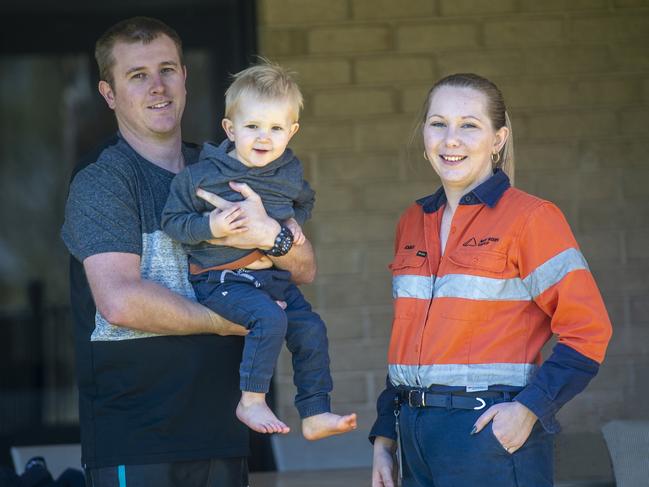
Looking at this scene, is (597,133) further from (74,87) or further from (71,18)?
(74,87)

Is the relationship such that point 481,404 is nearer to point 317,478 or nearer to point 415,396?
point 415,396

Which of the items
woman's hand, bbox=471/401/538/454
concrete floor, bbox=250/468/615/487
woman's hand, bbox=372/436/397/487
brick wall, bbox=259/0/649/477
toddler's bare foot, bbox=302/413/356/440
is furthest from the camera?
brick wall, bbox=259/0/649/477

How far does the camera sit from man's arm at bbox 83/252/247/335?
3029mm

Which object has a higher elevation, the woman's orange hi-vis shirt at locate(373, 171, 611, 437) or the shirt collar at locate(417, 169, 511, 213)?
the shirt collar at locate(417, 169, 511, 213)

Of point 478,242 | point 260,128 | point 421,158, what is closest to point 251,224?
point 260,128

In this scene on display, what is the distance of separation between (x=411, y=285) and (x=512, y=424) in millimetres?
472

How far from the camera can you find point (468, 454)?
9.64 ft

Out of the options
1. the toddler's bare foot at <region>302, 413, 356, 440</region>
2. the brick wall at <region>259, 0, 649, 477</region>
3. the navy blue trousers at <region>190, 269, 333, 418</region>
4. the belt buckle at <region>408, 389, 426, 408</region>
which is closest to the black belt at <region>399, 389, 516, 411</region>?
the belt buckle at <region>408, 389, 426, 408</region>

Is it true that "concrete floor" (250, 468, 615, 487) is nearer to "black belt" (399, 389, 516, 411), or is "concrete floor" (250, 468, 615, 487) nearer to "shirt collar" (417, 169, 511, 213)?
"black belt" (399, 389, 516, 411)

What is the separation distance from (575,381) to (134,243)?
3.85 feet

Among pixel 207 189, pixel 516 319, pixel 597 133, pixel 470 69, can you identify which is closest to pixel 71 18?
pixel 470 69

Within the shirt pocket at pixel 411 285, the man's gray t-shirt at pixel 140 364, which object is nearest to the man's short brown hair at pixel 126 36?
the man's gray t-shirt at pixel 140 364

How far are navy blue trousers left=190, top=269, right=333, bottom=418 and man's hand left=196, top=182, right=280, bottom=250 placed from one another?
0.10 m

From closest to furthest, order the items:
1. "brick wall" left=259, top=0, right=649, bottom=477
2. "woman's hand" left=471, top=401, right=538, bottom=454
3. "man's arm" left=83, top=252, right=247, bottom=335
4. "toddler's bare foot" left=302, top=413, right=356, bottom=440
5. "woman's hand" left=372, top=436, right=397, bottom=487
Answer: "woman's hand" left=471, top=401, right=538, bottom=454 → "man's arm" left=83, top=252, right=247, bottom=335 → "toddler's bare foot" left=302, top=413, right=356, bottom=440 → "woman's hand" left=372, top=436, right=397, bottom=487 → "brick wall" left=259, top=0, right=649, bottom=477
